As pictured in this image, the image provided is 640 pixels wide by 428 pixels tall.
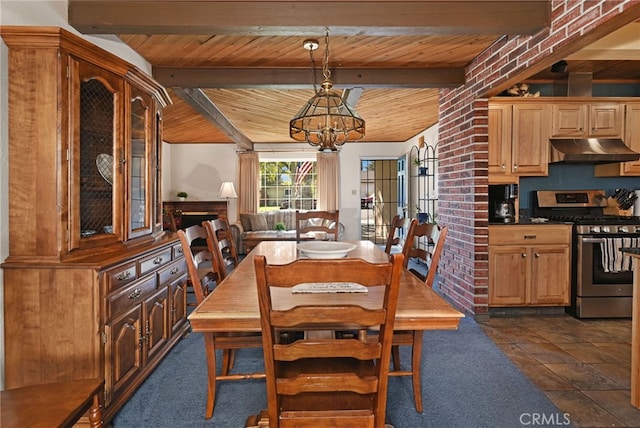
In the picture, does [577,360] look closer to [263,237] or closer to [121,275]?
[121,275]

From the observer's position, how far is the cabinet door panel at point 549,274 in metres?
3.46

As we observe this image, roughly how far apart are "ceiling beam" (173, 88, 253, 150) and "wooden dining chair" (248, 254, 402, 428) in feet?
10.8

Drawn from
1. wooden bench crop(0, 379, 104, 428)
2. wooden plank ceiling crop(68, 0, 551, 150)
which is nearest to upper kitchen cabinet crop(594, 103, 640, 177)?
wooden plank ceiling crop(68, 0, 551, 150)

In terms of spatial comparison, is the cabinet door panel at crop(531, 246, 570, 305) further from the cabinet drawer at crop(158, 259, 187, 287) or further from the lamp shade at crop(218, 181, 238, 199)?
the lamp shade at crop(218, 181, 238, 199)

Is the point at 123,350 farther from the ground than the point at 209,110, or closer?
closer

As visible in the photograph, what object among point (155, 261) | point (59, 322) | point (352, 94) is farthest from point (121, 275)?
point (352, 94)

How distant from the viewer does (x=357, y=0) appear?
7.57 ft

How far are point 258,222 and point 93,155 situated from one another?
5.26 m

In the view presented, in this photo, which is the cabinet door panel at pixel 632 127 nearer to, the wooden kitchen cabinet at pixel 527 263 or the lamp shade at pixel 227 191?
the wooden kitchen cabinet at pixel 527 263

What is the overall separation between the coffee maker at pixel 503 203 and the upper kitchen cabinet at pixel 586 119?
671 mm

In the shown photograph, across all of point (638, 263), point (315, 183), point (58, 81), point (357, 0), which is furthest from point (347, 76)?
point (315, 183)

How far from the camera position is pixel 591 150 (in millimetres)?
3514

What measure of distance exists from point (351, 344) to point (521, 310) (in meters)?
3.14

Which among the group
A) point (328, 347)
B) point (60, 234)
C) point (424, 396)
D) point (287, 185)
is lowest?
point (424, 396)
